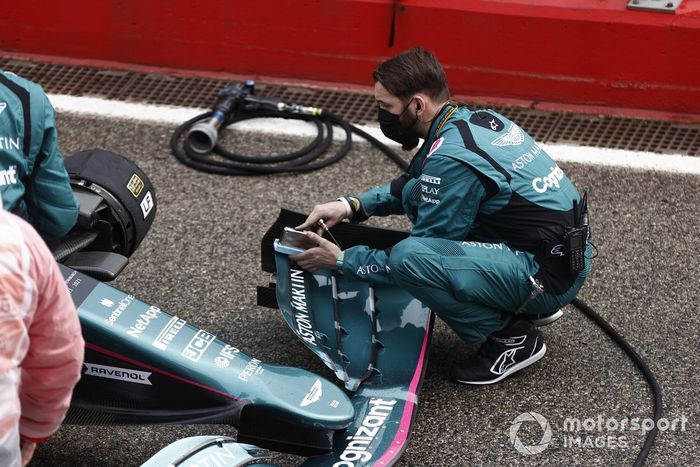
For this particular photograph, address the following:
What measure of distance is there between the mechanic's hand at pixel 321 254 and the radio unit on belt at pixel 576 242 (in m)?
0.86

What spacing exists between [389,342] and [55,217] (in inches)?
51.9

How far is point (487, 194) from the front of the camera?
372 centimetres

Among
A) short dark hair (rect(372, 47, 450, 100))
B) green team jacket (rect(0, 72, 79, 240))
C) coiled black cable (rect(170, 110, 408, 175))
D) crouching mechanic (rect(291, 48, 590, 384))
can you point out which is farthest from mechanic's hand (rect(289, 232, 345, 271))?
coiled black cable (rect(170, 110, 408, 175))

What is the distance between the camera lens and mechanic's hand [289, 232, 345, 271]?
3.84m

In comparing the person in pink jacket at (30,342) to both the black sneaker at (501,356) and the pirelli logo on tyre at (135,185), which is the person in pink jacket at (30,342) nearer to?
the pirelli logo on tyre at (135,185)

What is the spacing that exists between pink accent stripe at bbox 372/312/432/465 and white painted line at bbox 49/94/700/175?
6.47 ft

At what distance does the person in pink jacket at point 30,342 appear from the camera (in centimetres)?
208

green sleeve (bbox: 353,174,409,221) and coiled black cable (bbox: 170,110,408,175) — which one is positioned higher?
green sleeve (bbox: 353,174,409,221)

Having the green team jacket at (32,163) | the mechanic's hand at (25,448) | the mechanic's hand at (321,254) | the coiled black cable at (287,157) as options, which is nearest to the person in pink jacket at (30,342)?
the mechanic's hand at (25,448)

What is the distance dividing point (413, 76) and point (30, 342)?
204 cm

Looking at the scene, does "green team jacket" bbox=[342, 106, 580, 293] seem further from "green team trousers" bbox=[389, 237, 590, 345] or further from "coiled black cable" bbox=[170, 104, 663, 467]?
"coiled black cable" bbox=[170, 104, 663, 467]

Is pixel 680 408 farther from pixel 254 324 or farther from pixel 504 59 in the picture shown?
pixel 504 59

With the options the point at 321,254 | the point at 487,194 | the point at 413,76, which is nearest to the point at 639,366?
the point at 487,194

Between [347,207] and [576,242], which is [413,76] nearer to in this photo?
[347,207]
